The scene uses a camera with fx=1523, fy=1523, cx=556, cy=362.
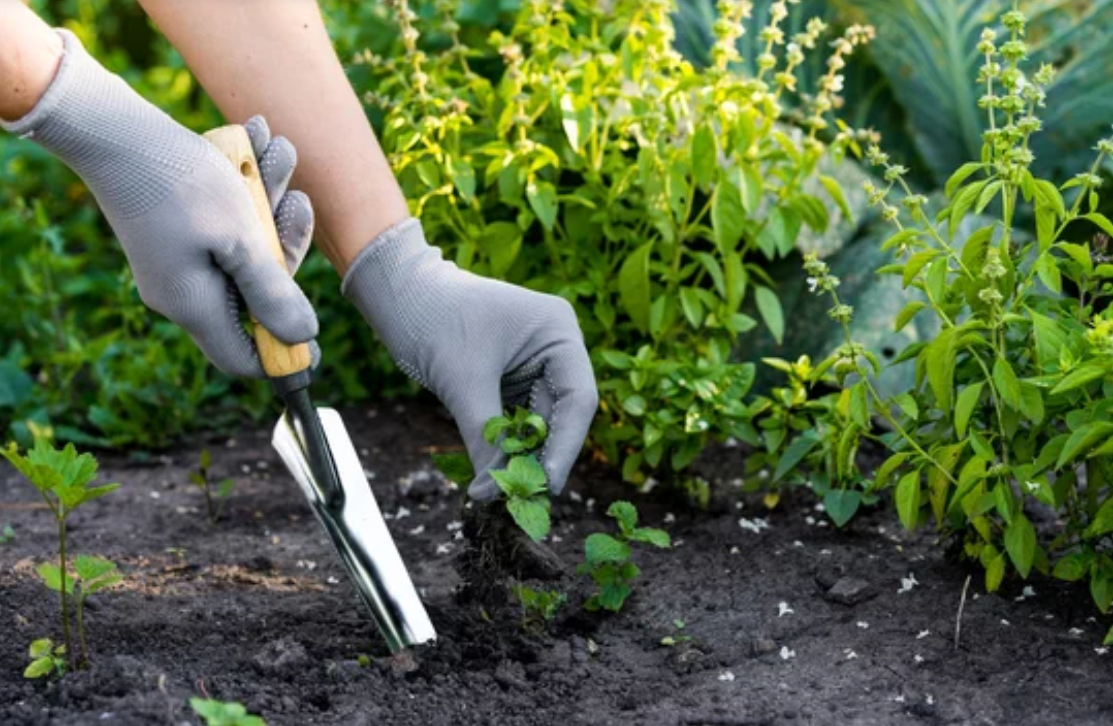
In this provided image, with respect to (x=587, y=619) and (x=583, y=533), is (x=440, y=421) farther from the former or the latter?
(x=587, y=619)

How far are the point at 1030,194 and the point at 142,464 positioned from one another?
2.01 m

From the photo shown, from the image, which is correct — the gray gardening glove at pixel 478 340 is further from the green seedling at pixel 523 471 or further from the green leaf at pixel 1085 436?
the green leaf at pixel 1085 436

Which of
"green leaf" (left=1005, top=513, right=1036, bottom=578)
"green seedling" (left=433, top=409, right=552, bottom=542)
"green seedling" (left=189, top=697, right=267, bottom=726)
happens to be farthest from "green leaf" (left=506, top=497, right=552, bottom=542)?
"green leaf" (left=1005, top=513, right=1036, bottom=578)

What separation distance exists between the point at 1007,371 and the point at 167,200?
1.19m

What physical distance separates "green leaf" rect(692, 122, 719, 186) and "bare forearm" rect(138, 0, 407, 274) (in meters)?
0.55

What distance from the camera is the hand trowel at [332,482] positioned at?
215cm

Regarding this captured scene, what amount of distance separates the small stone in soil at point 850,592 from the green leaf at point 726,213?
67 cm

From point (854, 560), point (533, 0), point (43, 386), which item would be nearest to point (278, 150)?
point (533, 0)

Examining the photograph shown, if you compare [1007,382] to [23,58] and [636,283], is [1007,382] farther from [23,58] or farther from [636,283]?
[23,58]

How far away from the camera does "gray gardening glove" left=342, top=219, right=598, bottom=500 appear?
7.45 ft

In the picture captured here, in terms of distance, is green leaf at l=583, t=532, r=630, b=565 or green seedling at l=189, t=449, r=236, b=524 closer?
green leaf at l=583, t=532, r=630, b=565

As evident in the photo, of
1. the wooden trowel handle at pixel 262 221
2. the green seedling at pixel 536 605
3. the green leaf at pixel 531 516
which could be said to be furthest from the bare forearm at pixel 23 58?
the green seedling at pixel 536 605

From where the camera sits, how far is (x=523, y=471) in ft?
6.93

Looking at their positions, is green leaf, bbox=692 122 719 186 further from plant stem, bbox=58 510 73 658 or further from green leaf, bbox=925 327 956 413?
plant stem, bbox=58 510 73 658
